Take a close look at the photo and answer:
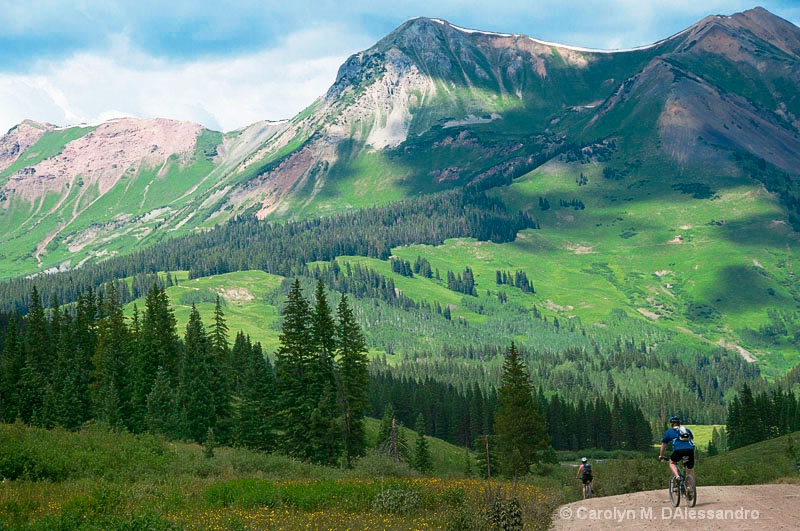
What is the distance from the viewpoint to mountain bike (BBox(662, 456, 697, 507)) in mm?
26047

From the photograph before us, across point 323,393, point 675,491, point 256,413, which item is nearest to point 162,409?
point 256,413

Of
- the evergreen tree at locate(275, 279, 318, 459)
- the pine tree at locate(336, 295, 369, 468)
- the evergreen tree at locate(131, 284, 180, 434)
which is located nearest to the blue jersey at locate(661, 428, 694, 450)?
the pine tree at locate(336, 295, 369, 468)

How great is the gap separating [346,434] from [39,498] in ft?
134

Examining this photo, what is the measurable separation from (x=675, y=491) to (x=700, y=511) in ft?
4.80

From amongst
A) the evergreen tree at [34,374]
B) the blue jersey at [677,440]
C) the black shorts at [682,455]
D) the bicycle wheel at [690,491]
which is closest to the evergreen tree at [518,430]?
the blue jersey at [677,440]

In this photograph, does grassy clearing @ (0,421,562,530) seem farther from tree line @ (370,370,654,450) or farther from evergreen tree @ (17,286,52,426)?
tree line @ (370,370,654,450)

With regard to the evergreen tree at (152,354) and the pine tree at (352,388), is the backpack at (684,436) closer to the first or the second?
the pine tree at (352,388)

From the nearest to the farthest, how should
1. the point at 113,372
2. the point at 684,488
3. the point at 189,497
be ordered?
the point at 684,488 → the point at 189,497 → the point at 113,372

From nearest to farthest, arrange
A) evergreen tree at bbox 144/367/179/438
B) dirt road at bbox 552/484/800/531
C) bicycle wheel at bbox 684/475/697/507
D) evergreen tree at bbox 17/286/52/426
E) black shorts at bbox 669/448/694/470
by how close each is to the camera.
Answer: dirt road at bbox 552/484/800/531 < bicycle wheel at bbox 684/475/697/507 < black shorts at bbox 669/448/694/470 < evergreen tree at bbox 144/367/179/438 < evergreen tree at bbox 17/286/52/426

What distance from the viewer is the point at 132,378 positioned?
7756 centimetres

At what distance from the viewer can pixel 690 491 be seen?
26.0 metres

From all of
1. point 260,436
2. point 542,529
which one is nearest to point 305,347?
point 260,436

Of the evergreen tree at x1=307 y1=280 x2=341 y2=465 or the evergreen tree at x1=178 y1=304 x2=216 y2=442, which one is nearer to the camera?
the evergreen tree at x1=307 y1=280 x2=341 y2=465

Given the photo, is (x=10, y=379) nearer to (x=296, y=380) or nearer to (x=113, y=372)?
(x=113, y=372)
